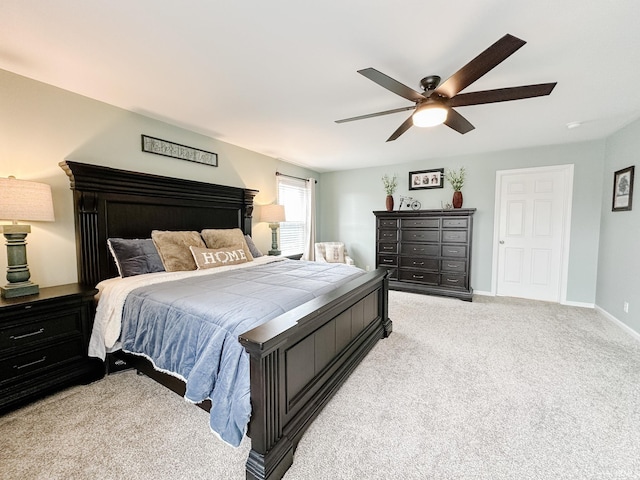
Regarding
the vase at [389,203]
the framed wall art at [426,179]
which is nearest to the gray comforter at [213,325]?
the vase at [389,203]

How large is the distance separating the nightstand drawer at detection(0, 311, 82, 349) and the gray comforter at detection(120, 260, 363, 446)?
0.39 m

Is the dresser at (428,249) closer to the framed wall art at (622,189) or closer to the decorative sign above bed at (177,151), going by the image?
the framed wall art at (622,189)

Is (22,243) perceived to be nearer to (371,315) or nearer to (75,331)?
(75,331)

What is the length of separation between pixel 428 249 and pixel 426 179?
4.44ft

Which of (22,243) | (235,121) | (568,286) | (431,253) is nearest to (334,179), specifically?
(431,253)

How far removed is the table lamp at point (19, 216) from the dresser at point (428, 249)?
14.2ft

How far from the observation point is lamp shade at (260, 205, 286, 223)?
424cm

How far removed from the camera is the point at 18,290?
6.32ft

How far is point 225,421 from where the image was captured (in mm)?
1359

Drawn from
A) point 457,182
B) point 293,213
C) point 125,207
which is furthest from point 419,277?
point 125,207

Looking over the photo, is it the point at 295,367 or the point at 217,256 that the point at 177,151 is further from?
the point at 295,367

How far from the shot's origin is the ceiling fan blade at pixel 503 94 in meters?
1.70

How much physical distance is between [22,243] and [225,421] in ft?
6.88

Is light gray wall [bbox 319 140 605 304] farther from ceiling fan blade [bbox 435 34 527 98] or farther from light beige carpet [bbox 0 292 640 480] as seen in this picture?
ceiling fan blade [bbox 435 34 527 98]
